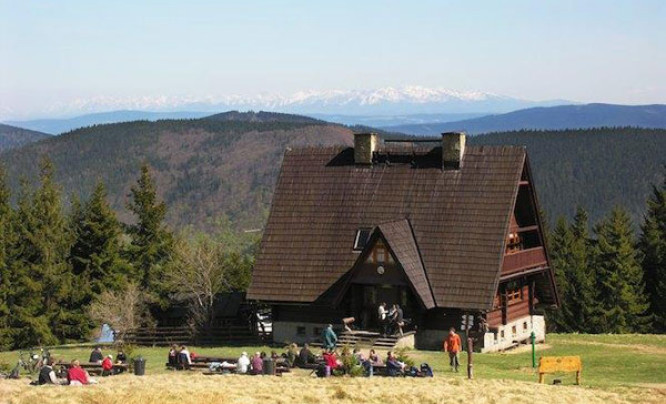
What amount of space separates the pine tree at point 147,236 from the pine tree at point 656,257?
30.1 m

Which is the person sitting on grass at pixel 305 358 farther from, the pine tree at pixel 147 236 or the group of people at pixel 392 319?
the pine tree at pixel 147 236

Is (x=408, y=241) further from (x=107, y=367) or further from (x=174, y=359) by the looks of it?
(x=107, y=367)

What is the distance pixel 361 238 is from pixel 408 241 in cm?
220

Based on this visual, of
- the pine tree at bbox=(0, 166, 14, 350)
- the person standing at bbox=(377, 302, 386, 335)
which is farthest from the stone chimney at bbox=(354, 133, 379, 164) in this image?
the pine tree at bbox=(0, 166, 14, 350)

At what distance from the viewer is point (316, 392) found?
91.6 feet

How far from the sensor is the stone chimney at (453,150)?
142ft

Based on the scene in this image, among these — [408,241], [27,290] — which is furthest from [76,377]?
[27,290]

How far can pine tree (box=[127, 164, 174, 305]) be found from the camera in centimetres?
6116

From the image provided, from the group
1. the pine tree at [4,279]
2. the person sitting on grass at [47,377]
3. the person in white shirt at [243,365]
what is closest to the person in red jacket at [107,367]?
the person sitting on grass at [47,377]

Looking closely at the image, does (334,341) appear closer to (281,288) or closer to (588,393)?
(281,288)

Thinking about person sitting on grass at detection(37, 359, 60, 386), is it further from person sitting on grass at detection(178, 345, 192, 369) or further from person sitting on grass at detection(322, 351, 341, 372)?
person sitting on grass at detection(322, 351, 341, 372)

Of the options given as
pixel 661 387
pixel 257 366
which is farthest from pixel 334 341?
pixel 661 387

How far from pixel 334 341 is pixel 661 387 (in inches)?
458

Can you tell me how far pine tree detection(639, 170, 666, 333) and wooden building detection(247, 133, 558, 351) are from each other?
74.4 feet
